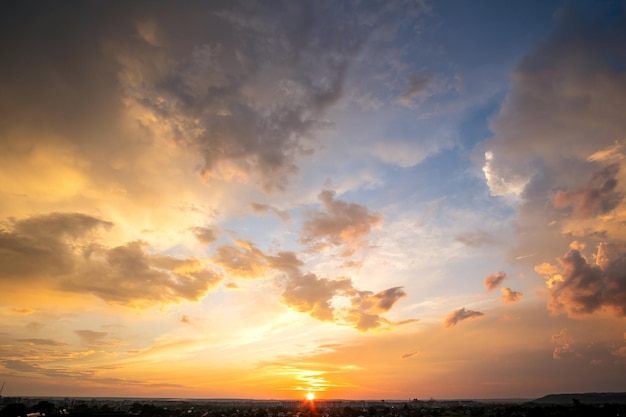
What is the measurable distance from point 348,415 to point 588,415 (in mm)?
85844

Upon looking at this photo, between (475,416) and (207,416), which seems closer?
(475,416)

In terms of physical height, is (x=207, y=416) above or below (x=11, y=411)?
below

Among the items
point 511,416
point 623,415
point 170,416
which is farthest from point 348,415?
point 623,415

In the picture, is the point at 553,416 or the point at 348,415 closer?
the point at 553,416

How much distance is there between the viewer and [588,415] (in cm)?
11119

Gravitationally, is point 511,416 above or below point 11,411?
below

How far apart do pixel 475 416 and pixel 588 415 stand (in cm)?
3473

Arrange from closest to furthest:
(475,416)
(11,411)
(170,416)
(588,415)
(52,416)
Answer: (52,416), (11,411), (588,415), (475,416), (170,416)

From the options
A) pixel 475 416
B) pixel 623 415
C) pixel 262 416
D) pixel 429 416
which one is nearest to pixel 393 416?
pixel 429 416

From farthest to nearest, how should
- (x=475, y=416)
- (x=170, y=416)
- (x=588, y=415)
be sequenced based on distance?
(x=170, y=416) → (x=475, y=416) → (x=588, y=415)

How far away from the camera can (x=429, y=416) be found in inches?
5123

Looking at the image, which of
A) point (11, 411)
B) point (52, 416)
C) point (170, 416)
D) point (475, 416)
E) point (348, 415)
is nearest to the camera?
point (52, 416)

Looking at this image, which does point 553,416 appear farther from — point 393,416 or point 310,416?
point 310,416

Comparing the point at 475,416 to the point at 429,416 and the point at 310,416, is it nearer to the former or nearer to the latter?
the point at 429,416
